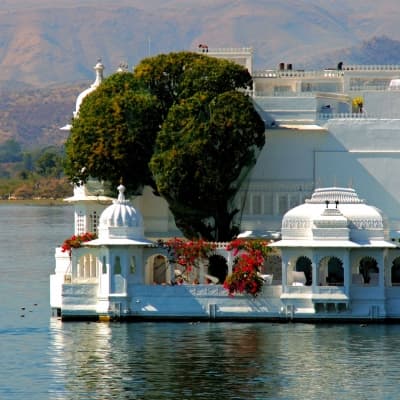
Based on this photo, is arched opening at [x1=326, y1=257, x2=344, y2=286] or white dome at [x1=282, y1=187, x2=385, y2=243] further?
arched opening at [x1=326, y1=257, x2=344, y2=286]

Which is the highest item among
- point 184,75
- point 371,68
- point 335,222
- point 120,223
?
point 371,68

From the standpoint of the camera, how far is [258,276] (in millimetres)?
64562

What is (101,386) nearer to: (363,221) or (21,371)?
(21,371)

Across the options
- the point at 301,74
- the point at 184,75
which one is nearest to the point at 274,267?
the point at 184,75

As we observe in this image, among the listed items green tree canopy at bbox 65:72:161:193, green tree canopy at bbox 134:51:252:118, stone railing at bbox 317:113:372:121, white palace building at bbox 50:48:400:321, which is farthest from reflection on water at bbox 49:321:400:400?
stone railing at bbox 317:113:372:121

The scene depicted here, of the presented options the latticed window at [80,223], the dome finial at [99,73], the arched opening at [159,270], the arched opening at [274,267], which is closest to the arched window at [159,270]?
the arched opening at [159,270]

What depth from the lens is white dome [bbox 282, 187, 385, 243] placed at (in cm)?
6384

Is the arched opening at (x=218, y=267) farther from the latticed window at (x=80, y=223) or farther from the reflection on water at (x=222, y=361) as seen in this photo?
the latticed window at (x=80, y=223)

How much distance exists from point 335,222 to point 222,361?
923 centimetres

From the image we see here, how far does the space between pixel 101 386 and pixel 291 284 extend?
13372 millimetres

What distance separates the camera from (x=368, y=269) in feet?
222

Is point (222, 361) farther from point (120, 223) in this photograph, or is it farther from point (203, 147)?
point (203, 147)

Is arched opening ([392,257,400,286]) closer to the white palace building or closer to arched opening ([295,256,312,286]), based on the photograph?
the white palace building

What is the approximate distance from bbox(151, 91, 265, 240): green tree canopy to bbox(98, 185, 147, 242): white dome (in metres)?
2.60
